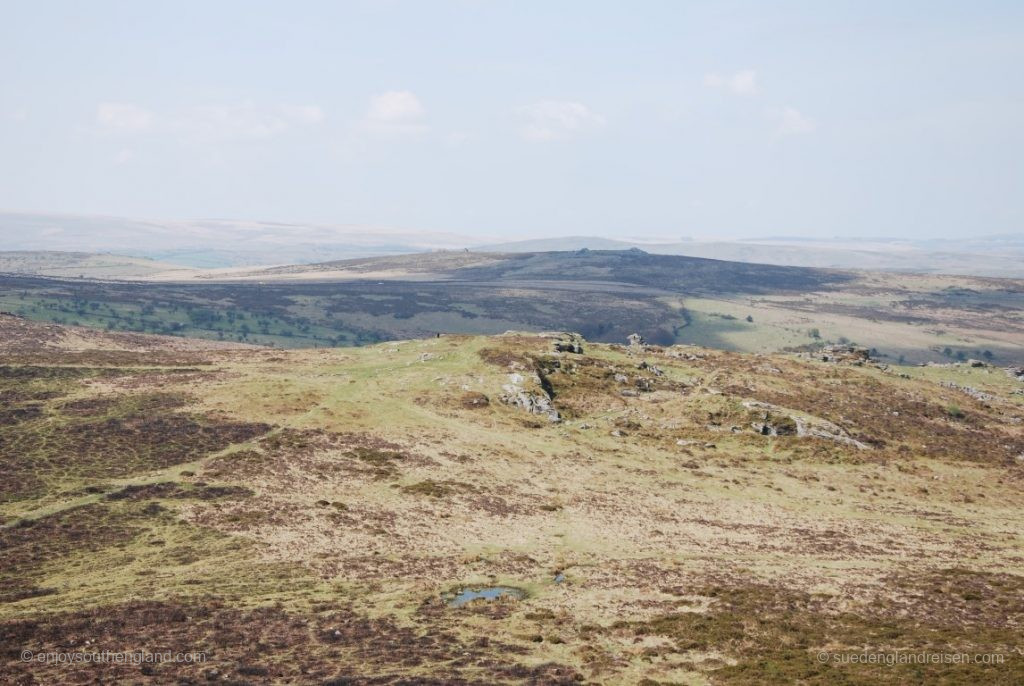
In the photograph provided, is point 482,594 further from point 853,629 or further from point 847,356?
point 847,356

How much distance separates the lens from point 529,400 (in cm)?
9188

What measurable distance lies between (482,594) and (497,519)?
1545 cm

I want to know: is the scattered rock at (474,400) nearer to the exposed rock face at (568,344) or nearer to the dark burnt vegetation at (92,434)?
the exposed rock face at (568,344)

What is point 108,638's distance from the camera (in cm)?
3441

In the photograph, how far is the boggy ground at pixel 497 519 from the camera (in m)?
35.2

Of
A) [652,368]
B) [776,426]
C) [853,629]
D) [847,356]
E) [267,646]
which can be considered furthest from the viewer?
[847,356]

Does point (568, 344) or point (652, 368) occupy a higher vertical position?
point (568, 344)

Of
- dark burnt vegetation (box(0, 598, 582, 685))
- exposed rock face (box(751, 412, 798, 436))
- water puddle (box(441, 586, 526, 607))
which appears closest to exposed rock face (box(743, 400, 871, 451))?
exposed rock face (box(751, 412, 798, 436))

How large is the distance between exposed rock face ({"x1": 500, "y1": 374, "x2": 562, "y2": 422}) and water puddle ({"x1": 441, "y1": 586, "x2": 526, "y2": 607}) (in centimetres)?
4473

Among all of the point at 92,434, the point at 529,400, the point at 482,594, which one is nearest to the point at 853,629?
the point at 482,594

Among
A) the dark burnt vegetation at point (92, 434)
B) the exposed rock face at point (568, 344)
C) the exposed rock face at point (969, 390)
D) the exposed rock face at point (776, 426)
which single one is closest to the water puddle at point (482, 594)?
the dark burnt vegetation at point (92, 434)

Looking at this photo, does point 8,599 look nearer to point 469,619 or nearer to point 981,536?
point 469,619

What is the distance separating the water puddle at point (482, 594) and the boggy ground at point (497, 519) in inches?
A: 31.8

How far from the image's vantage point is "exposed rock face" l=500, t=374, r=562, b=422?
90.5 metres
